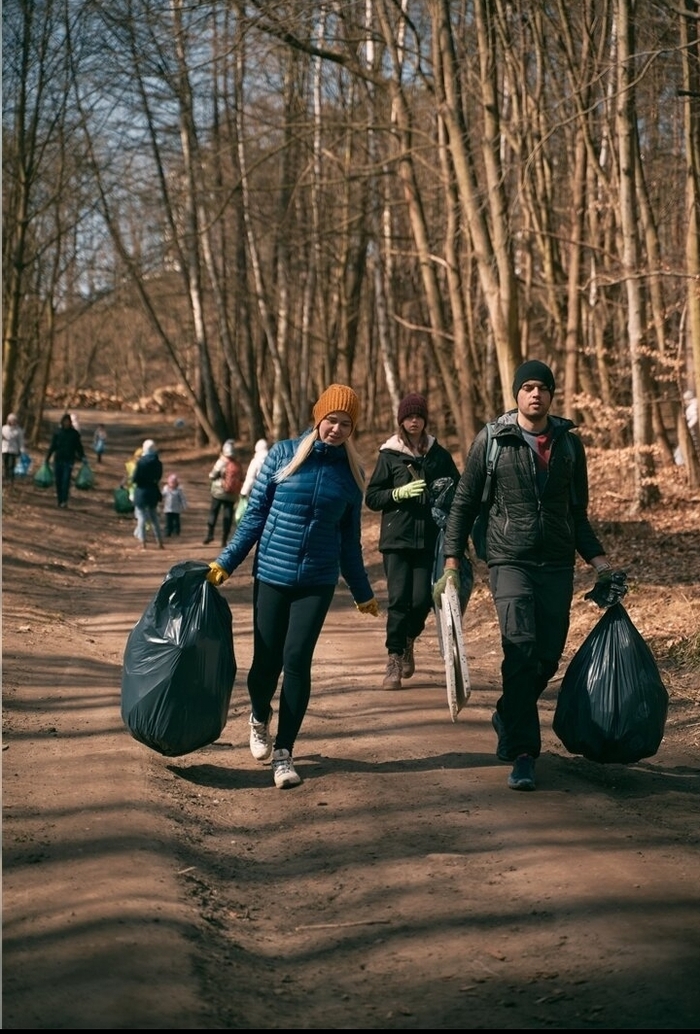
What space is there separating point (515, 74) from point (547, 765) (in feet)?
48.0

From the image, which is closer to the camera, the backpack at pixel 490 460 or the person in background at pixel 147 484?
the backpack at pixel 490 460

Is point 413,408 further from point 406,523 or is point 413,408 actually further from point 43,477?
point 43,477

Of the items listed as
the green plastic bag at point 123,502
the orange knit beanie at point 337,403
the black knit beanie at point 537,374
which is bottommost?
the green plastic bag at point 123,502

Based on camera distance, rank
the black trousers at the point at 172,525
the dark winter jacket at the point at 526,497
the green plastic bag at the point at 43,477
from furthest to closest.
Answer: the green plastic bag at the point at 43,477
the black trousers at the point at 172,525
the dark winter jacket at the point at 526,497

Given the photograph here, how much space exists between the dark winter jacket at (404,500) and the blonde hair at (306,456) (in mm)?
2197

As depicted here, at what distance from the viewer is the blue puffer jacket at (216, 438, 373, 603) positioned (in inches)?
269

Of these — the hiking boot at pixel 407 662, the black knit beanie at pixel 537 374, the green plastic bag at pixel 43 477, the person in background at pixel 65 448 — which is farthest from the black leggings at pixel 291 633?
the green plastic bag at pixel 43 477

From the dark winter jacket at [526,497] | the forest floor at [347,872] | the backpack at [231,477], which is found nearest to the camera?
the forest floor at [347,872]

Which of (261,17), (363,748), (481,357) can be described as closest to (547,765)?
(363,748)

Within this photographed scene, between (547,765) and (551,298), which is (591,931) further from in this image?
(551,298)

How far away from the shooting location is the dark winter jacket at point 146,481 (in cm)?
2067

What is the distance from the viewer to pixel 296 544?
684cm

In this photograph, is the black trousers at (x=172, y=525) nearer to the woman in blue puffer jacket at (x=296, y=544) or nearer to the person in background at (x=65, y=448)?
the person in background at (x=65, y=448)

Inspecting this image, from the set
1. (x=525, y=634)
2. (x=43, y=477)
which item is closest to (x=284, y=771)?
(x=525, y=634)
